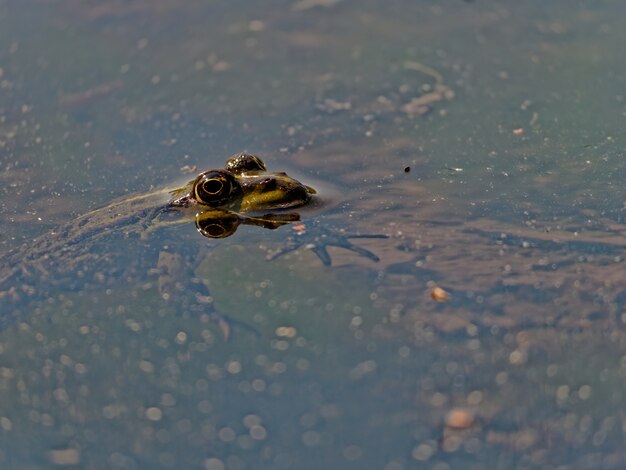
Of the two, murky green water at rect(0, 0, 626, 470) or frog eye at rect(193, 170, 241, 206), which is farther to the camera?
frog eye at rect(193, 170, 241, 206)

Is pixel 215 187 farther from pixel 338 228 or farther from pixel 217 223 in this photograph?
pixel 338 228

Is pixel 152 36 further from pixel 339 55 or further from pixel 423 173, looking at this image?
pixel 423 173

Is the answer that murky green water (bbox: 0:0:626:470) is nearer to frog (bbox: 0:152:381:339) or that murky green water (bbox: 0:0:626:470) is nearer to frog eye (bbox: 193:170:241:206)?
frog (bbox: 0:152:381:339)

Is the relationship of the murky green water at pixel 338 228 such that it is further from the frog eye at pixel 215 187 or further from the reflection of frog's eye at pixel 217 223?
the frog eye at pixel 215 187

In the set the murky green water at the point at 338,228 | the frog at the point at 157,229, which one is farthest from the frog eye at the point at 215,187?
the murky green water at the point at 338,228

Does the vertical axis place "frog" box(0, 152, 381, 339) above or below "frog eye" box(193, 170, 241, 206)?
below

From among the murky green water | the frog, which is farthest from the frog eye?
the murky green water

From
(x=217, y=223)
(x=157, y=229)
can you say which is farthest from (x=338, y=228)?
(x=157, y=229)
